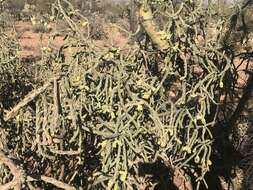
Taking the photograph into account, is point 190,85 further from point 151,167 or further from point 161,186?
point 161,186

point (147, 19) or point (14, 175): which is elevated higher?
point (147, 19)

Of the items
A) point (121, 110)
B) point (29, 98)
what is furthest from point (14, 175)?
point (121, 110)

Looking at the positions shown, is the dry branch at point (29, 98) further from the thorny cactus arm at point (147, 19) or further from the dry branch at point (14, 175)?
the thorny cactus arm at point (147, 19)

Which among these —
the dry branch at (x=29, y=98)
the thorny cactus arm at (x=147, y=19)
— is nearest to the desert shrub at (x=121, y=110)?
the dry branch at (x=29, y=98)

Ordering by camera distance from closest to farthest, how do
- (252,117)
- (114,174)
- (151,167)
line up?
(114,174) < (151,167) < (252,117)

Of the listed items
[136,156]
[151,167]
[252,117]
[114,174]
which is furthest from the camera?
[252,117]

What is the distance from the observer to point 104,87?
3.18 metres

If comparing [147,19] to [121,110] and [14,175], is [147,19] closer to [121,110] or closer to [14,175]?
[121,110]

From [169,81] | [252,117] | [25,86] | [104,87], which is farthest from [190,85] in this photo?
[25,86]

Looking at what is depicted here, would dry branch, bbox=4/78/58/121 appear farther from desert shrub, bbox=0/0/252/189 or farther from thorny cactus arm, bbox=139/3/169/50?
thorny cactus arm, bbox=139/3/169/50

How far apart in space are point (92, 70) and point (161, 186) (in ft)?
4.15

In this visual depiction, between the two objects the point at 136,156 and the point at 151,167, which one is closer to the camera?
the point at 136,156

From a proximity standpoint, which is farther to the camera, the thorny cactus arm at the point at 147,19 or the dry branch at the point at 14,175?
the thorny cactus arm at the point at 147,19

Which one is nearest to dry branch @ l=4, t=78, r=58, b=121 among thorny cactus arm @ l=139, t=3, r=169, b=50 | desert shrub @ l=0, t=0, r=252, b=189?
desert shrub @ l=0, t=0, r=252, b=189
